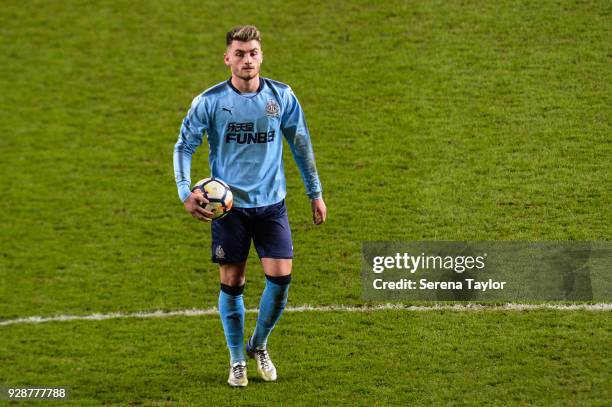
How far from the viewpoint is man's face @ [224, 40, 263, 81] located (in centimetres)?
748

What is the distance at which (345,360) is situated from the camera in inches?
326

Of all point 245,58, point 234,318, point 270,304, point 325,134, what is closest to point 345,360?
point 270,304

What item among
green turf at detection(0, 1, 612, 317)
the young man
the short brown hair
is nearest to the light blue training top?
the young man

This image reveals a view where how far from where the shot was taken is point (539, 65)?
1286 centimetres

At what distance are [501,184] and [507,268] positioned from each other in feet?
5.41

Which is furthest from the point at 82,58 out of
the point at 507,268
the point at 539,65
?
the point at 507,268

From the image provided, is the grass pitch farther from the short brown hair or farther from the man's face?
the short brown hair

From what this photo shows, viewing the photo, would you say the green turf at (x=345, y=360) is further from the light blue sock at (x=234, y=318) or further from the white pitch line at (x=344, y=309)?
the light blue sock at (x=234, y=318)

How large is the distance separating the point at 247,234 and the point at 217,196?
1.52ft

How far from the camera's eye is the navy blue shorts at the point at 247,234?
25.1ft

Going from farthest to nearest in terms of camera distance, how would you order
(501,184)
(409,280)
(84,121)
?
(84,121) → (501,184) → (409,280)

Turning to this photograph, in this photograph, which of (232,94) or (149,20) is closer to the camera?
(232,94)

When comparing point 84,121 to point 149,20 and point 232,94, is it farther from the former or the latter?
point 232,94

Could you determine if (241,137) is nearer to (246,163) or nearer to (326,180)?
(246,163)
